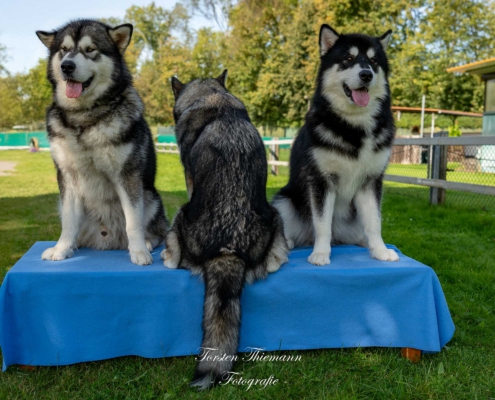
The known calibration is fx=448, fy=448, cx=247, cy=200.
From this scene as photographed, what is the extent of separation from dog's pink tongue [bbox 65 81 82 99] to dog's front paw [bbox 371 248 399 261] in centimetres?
231

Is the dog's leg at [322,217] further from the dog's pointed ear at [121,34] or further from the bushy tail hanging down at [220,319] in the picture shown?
the dog's pointed ear at [121,34]

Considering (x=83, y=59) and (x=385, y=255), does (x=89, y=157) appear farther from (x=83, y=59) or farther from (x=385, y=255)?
(x=385, y=255)

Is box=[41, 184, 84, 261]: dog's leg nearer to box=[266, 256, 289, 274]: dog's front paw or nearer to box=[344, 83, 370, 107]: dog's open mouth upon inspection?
box=[266, 256, 289, 274]: dog's front paw

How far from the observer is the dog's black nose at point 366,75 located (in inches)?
118

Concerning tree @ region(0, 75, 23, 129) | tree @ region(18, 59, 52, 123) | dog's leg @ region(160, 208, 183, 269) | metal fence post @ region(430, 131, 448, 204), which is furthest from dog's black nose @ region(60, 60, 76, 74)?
tree @ region(18, 59, 52, 123)

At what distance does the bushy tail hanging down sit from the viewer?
2.41 m

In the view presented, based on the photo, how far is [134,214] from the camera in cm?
308

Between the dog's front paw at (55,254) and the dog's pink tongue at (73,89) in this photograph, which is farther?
the dog's front paw at (55,254)

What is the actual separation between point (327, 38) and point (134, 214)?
189cm

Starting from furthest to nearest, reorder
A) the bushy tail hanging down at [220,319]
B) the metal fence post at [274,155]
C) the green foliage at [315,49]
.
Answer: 1. the green foliage at [315,49]
2. the metal fence post at [274,155]
3. the bushy tail hanging down at [220,319]

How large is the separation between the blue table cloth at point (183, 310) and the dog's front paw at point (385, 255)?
0.58 ft

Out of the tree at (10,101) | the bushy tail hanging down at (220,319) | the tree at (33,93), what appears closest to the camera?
the bushy tail hanging down at (220,319)

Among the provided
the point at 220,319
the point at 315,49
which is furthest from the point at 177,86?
the point at 315,49

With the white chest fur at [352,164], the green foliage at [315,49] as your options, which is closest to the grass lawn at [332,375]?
the white chest fur at [352,164]
